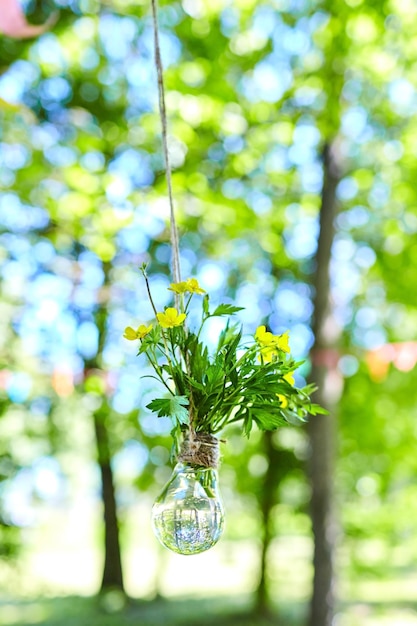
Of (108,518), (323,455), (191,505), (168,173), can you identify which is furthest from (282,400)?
(108,518)

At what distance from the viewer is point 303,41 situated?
398cm

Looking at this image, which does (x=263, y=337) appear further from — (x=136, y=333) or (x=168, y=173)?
(x=168, y=173)

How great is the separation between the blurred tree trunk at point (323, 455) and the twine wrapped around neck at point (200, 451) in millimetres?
2615

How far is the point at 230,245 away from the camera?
190 inches

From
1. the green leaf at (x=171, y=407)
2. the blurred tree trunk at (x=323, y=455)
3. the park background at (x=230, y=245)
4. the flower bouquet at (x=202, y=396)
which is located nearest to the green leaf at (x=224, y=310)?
the flower bouquet at (x=202, y=396)

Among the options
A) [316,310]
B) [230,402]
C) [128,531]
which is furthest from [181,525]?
[128,531]

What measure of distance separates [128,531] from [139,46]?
20.1ft

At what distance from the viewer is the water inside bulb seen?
108 centimetres

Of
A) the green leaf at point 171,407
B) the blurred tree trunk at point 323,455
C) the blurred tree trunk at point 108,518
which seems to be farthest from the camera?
the blurred tree trunk at point 108,518

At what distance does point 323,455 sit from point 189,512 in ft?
9.13

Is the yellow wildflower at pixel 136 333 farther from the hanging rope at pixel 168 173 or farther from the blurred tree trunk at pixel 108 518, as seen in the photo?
the blurred tree trunk at pixel 108 518

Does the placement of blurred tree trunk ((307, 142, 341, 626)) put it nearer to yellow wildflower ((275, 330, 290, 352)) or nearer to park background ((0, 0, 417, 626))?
park background ((0, 0, 417, 626))

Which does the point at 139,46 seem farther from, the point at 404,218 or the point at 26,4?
the point at 404,218

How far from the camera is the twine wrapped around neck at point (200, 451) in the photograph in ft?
3.62
